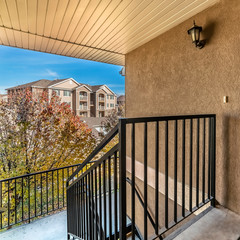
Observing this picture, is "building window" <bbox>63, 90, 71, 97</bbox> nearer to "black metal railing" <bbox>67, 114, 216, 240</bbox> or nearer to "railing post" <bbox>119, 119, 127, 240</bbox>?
"black metal railing" <bbox>67, 114, 216, 240</bbox>

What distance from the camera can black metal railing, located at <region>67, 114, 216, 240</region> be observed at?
3.93ft

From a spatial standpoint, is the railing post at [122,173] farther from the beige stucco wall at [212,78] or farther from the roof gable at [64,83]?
the roof gable at [64,83]

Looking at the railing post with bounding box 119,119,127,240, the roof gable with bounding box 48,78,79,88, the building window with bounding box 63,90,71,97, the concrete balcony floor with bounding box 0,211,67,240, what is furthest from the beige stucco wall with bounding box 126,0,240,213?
the building window with bounding box 63,90,71,97

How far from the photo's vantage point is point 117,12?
214cm

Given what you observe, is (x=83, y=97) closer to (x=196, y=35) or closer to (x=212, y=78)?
(x=196, y=35)

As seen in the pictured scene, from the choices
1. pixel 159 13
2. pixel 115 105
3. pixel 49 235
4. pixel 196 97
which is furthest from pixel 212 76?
pixel 115 105

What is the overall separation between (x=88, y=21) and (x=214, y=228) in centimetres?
296

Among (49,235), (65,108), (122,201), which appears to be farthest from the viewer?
(65,108)

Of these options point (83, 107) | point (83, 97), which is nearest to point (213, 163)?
point (83, 107)

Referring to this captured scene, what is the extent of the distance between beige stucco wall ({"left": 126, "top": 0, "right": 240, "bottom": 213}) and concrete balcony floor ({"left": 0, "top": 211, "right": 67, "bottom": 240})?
2.77m

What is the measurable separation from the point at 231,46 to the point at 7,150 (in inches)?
283

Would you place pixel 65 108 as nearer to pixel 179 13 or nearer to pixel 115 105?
pixel 115 105

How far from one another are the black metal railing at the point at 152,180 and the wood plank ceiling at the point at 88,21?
4.79 feet

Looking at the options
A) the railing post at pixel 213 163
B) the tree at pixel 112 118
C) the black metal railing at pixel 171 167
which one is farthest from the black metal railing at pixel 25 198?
Answer: the tree at pixel 112 118
